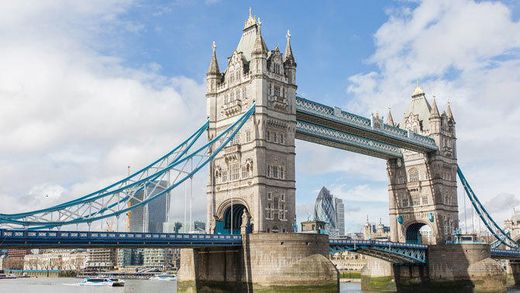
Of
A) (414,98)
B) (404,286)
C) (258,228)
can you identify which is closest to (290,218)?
(258,228)

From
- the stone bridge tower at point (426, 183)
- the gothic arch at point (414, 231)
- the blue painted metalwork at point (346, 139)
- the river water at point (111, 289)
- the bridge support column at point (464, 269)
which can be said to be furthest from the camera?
the river water at point (111, 289)

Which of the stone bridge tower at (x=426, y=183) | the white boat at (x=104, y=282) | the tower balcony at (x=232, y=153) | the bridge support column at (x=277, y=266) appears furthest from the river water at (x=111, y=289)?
the tower balcony at (x=232, y=153)

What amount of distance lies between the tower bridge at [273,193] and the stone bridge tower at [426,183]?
147 mm

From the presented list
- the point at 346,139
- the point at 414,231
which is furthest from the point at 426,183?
the point at 346,139

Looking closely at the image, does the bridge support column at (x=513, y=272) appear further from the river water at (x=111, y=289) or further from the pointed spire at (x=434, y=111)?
the pointed spire at (x=434, y=111)

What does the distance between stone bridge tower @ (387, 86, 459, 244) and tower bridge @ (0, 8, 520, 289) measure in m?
0.15

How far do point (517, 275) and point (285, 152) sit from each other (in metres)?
66.6

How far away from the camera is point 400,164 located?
295ft

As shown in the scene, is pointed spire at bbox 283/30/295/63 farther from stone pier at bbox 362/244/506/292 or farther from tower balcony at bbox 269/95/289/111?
stone pier at bbox 362/244/506/292

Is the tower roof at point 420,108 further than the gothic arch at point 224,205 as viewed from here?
Yes

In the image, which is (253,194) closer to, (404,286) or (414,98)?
(404,286)

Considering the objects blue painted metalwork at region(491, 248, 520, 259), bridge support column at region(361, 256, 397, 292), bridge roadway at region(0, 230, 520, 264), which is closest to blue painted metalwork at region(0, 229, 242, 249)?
bridge roadway at region(0, 230, 520, 264)

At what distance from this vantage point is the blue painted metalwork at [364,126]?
2734 inches

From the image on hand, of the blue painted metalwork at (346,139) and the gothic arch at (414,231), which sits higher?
the blue painted metalwork at (346,139)
